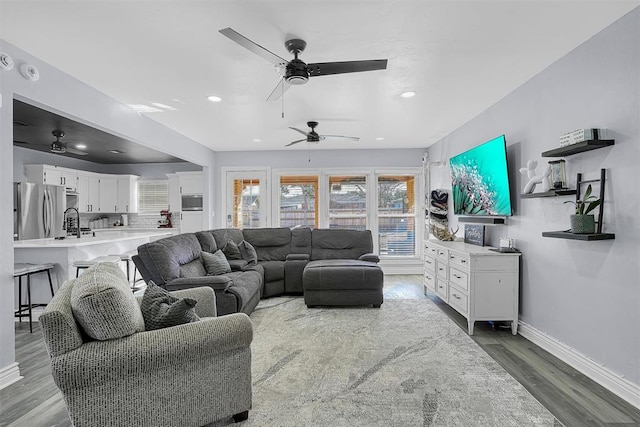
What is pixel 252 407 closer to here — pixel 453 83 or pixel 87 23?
pixel 87 23

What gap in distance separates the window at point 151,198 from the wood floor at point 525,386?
456cm

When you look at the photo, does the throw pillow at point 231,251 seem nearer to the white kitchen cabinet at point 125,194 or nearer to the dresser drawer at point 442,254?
the dresser drawer at point 442,254

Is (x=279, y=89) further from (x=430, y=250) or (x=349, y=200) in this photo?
(x=349, y=200)

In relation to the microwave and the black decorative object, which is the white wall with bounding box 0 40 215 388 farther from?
the black decorative object

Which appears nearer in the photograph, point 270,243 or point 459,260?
point 459,260

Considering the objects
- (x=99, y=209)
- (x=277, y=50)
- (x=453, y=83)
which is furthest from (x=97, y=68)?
(x=99, y=209)

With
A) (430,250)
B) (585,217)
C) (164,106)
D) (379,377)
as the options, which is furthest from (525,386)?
(164,106)

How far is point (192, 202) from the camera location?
711cm

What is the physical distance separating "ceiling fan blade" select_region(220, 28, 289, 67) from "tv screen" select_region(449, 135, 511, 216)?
245 centimetres

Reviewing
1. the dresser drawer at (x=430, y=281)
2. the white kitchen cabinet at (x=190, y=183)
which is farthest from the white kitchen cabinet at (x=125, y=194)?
the dresser drawer at (x=430, y=281)

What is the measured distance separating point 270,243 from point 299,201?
1659 mm

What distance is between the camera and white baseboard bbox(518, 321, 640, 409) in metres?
2.16

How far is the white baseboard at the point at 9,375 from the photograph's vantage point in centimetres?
242

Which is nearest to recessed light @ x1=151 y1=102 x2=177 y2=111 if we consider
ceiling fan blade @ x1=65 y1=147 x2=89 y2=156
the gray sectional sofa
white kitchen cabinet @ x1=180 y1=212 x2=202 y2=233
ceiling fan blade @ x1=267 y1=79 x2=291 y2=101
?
the gray sectional sofa
